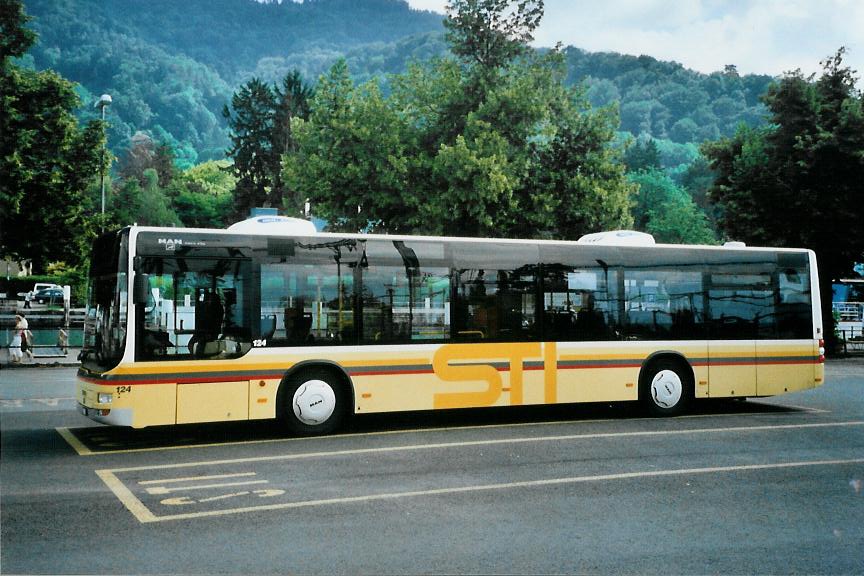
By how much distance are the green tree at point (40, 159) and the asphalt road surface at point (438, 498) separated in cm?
2141

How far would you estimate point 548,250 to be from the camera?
1369cm

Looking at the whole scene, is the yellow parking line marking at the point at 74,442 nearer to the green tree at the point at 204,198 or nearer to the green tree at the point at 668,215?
the green tree at the point at 668,215

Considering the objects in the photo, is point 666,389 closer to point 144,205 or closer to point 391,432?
point 391,432

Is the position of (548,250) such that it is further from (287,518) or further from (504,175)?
(504,175)

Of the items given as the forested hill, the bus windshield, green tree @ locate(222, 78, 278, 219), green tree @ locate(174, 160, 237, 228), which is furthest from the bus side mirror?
the forested hill

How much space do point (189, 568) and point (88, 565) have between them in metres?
0.70

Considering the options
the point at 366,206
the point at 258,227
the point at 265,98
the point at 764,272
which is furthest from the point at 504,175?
the point at 265,98

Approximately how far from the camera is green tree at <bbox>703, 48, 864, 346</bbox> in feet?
105

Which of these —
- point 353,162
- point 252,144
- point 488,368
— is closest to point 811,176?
point 353,162

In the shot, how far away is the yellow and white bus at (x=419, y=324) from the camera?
11125 mm

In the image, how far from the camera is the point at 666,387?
1424cm

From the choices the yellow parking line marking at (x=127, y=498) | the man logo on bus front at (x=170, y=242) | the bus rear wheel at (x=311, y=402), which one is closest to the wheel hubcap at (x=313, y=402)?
the bus rear wheel at (x=311, y=402)

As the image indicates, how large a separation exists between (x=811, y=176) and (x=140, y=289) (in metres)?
28.7

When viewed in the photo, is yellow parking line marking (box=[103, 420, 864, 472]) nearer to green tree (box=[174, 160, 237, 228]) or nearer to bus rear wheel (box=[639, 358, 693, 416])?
bus rear wheel (box=[639, 358, 693, 416])
